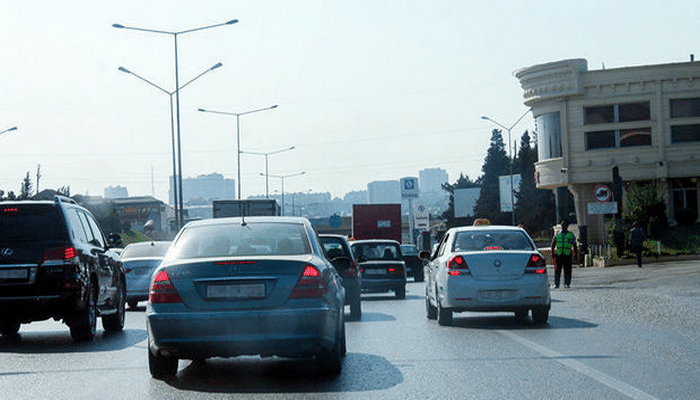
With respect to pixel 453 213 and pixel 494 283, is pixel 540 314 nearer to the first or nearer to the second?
pixel 494 283

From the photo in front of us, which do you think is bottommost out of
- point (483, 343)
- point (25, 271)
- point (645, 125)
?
point (483, 343)

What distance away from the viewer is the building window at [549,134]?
67.9 m

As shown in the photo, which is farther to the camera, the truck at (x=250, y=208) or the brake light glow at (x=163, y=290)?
the truck at (x=250, y=208)

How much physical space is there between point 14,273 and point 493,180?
126 m

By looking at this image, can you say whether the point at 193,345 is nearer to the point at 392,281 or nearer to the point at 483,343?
the point at 483,343

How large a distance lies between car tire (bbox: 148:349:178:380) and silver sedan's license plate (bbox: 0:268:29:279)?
4.63 metres

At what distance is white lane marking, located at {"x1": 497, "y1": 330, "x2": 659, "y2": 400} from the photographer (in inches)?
347

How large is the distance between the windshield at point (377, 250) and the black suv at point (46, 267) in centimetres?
1247

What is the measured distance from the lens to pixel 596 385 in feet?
30.7

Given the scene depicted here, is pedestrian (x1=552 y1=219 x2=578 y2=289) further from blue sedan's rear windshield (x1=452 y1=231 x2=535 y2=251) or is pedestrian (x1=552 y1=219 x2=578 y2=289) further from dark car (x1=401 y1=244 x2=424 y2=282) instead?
dark car (x1=401 y1=244 x2=424 y2=282)

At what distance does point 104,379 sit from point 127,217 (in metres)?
143

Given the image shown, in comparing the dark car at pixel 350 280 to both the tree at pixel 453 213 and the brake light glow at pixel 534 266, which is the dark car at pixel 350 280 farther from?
the tree at pixel 453 213

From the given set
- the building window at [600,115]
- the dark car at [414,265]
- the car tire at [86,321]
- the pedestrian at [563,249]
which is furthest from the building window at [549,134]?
the car tire at [86,321]

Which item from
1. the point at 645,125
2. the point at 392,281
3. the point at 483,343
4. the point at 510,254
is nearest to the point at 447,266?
the point at 510,254
